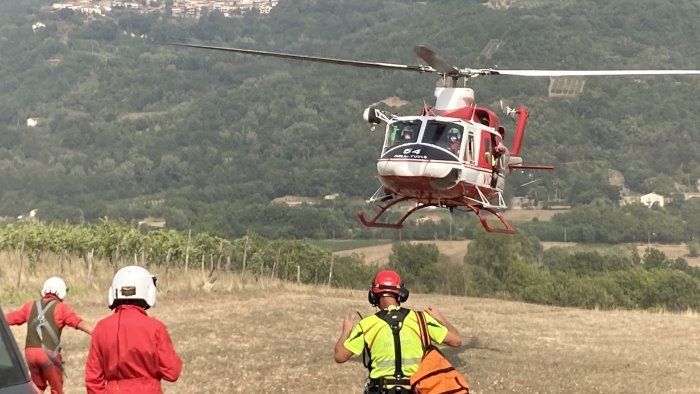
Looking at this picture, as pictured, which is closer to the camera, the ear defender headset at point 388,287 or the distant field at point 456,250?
the ear defender headset at point 388,287

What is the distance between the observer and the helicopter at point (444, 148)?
71.3 ft

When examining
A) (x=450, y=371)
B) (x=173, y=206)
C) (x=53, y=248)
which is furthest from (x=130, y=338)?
(x=173, y=206)

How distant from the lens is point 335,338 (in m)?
25.6

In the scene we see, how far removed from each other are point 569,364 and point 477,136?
14.9ft

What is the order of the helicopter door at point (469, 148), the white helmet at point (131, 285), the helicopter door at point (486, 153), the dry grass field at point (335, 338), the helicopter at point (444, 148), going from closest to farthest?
the white helmet at point (131, 285) < the dry grass field at point (335, 338) < the helicopter at point (444, 148) < the helicopter door at point (469, 148) < the helicopter door at point (486, 153)

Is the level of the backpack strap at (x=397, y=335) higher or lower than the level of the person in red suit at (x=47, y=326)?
higher

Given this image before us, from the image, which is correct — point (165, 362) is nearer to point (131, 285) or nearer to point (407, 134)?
point (131, 285)

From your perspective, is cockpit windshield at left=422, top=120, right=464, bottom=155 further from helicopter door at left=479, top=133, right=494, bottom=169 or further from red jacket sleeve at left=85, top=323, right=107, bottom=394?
red jacket sleeve at left=85, top=323, right=107, bottom=394

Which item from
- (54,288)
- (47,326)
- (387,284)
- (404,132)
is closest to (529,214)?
(404,132)

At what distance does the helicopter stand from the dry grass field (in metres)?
3.04

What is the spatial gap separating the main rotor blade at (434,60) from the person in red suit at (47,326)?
8536 mm

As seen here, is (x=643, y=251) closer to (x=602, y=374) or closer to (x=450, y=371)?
(x=602, y=374)

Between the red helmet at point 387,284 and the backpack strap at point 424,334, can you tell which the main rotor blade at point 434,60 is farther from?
the backpack strap at point 424,334

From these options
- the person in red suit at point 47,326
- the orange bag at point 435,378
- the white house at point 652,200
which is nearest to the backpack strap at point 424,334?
the orange bag at point 435,378
